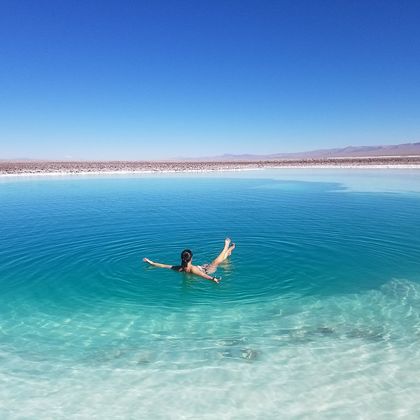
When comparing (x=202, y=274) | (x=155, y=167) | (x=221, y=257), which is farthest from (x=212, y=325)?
(x=155, y=167)

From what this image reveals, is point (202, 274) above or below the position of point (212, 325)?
above

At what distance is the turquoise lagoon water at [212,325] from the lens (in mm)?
6098

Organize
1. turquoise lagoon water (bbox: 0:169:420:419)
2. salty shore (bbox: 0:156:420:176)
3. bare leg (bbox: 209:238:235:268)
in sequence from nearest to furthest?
turquoise lagoon water (bbox: 0:169:420:419) < bare leg (bbox: 209:238:235:268) < salty shore (bbox: 0:156:420:176)

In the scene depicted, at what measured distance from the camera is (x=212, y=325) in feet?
27.5

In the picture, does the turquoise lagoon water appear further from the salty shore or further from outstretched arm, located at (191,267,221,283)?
the salty shore

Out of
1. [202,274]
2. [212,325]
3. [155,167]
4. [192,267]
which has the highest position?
[155,167]

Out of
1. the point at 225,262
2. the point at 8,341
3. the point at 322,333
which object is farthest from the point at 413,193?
the point at 8,341

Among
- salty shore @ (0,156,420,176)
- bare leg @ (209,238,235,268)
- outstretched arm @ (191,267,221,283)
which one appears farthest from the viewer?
salty shore @ (0,156,420,176)

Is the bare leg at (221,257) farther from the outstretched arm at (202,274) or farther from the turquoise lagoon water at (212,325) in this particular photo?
the outstretched arm at (202,274)

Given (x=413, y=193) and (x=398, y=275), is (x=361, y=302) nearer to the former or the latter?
(x=398, y=275)

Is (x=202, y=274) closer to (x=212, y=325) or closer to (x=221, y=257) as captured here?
(x=221, y=257)

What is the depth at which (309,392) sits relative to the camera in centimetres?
620

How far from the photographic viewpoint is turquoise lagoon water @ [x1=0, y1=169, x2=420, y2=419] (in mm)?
6098

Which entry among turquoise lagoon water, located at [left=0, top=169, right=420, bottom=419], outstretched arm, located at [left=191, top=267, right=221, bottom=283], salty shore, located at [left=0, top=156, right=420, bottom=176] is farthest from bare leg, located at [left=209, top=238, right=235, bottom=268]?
salty shore, located at [left=0, top=156, right=420, bottom=176]
